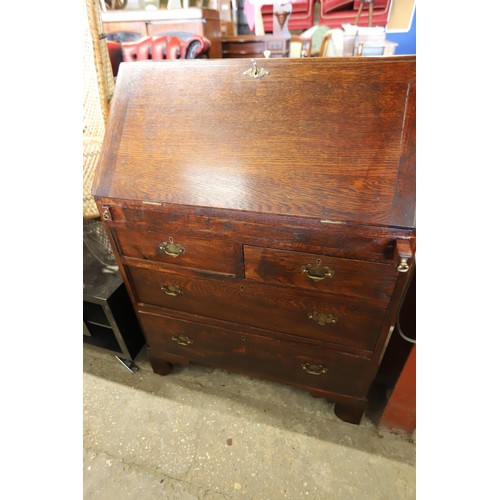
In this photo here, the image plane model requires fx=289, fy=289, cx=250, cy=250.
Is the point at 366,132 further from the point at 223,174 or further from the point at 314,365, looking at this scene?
the point at 314,365

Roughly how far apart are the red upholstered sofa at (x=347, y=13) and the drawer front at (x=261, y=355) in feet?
10.1

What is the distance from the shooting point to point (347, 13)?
292 cm

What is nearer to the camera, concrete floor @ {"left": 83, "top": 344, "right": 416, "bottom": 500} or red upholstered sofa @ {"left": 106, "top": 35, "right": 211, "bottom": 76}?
concrete floor @ {"left": 83, "top": 344, "right": 416, "bottom": 500}

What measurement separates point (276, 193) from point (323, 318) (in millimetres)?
486

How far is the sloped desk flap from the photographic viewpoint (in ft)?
2.67

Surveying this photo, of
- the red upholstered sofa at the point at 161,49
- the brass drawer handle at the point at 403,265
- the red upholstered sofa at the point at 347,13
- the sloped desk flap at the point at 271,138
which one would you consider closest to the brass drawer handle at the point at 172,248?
the sloped desk flap at the point at 271,138

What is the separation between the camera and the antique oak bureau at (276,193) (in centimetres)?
82

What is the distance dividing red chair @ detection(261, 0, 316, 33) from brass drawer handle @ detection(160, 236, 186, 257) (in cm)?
333

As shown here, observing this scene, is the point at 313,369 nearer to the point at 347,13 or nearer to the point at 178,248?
the point at 178,248

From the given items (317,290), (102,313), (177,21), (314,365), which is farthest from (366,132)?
(177,21)

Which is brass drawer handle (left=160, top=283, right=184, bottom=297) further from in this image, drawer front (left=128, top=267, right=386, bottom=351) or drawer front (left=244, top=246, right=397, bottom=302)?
drawer front (left=244, top=246, right=397, bottom=302)

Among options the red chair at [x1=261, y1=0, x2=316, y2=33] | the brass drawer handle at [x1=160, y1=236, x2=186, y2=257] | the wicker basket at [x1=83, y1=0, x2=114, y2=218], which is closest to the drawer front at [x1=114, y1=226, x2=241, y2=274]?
the brass drawer handle at [x1=160, y1=236, x2=186, y2=257]

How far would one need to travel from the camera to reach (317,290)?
0.97 metres

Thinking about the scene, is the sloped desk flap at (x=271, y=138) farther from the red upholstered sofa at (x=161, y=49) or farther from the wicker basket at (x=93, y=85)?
the red upholstered sofa at (x=161, y=49)
